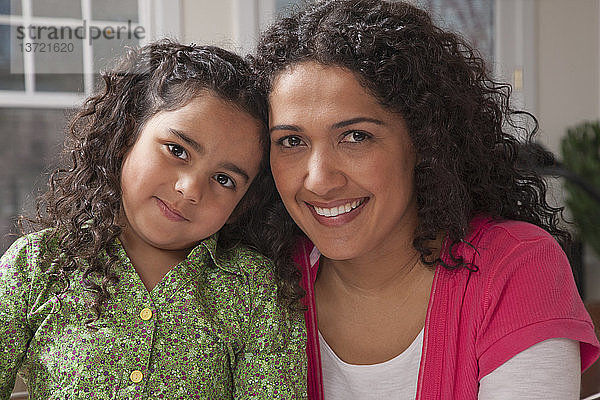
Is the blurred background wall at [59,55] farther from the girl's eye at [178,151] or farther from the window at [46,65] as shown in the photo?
the girl's eye at [178,151]

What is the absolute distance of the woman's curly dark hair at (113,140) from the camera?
4.48 ft

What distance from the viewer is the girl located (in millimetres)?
1293

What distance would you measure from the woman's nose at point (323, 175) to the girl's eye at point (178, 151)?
23cm

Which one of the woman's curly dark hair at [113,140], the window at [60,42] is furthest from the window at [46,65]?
the woman's curly dark hair at [113,140]

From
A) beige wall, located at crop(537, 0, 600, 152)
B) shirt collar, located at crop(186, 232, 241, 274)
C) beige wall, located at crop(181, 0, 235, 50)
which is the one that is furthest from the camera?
beige wall, located at crop(537, 0, 600, 152)

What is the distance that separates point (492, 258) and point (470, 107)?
0.29m

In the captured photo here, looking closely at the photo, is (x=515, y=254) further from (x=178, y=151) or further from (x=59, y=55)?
(x=59, y=55)

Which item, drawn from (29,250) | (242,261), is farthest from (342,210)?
(29,250)

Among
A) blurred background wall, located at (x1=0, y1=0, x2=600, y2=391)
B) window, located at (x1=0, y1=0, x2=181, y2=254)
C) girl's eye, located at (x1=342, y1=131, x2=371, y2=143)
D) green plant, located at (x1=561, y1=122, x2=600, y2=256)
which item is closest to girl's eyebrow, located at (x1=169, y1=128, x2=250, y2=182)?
girl's eye, located at (x1=342, y1=131, x2=371, y2=143)

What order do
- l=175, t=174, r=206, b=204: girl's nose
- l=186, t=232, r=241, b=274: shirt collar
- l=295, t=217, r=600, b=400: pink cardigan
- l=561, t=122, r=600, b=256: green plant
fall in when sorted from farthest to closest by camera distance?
1. l=561, t=122, r=600, b=256: green plant
2. l=186, t=232, r=241, b=274: shirt collar
3. l=175, t=174, r=206, b=204: girl's nose
4. l=295, t=217, r=600, b=400: pink cardigan

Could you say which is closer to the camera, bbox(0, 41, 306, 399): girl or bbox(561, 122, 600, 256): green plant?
bbox(0, 41, 306, 399): girl

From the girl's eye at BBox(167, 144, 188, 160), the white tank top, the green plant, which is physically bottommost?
the green plant

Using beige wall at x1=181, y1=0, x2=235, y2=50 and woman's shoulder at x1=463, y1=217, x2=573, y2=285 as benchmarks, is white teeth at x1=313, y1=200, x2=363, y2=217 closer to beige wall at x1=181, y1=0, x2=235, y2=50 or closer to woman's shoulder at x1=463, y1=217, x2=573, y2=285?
woman's shoulder at x1=463, y1=217, x2=573, y2=285

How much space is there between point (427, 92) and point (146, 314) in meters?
0.64
